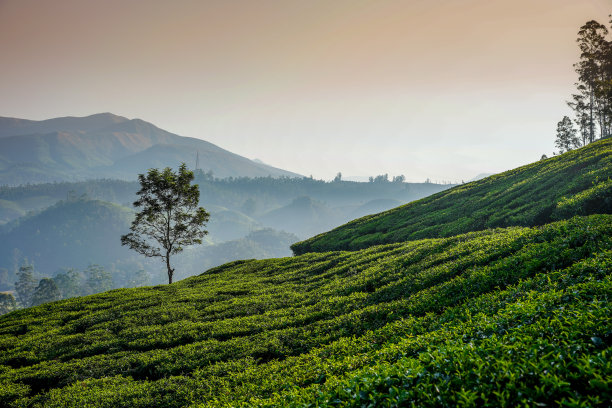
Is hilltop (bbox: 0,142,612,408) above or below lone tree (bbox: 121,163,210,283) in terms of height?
below

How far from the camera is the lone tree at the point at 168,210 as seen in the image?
38250 mm

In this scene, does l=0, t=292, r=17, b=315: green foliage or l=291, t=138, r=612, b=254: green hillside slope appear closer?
l=291, t=138, r=612, b=254: green hillside slope

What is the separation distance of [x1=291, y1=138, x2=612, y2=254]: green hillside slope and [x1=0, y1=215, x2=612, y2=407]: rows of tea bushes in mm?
4360

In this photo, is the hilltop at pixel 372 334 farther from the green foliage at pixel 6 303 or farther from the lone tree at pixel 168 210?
the green foliage at pixel 6 303

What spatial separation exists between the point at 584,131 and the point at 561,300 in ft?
308

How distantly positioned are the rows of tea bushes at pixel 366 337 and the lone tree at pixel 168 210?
17230 mm

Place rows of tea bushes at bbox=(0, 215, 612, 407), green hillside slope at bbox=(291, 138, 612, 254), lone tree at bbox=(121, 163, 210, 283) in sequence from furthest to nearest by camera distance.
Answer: lone tree at bbox=(121, 163, 210, 283) → green hillside slope at bbox=(291, 138, 612, 254) → rows of tea bushes at bbox=(0, 215, 612, 407)

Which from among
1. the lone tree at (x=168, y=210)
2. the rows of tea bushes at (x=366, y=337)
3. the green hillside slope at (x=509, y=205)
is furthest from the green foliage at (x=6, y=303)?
the green hillside slope at (x=509, y=205)

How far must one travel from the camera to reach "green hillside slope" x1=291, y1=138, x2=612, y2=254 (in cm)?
1769

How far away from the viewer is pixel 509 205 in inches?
883

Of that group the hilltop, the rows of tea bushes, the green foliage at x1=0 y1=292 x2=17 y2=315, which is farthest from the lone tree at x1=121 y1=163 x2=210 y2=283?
the green foliage at x1=0 y1=292 x2=17 y2=315

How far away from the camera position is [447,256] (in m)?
15.4

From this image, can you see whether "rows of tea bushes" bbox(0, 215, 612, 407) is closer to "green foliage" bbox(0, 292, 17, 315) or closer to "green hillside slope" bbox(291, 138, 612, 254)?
"green hillside slope" bbox(291, 138, 612, 254)

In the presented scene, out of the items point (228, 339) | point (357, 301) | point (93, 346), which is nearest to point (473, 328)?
point (357, 301)
